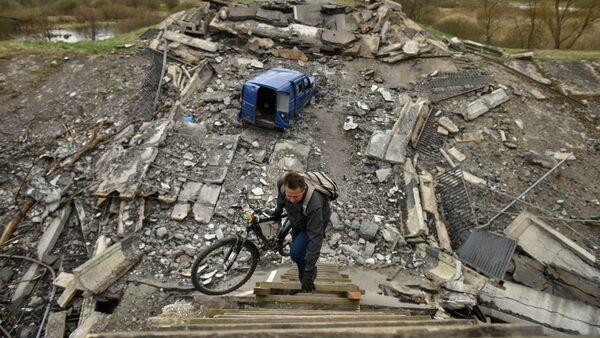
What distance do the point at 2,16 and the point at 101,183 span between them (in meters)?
15.6

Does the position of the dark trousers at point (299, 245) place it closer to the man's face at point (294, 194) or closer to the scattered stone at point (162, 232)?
the man's face at point (294, 194)

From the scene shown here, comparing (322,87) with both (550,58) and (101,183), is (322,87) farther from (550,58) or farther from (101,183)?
(550,58)

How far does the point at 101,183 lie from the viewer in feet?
22.3

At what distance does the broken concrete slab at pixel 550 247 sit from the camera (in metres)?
6.48

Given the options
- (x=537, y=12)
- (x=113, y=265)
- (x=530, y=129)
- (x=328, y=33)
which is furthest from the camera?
(x=537, y=12)

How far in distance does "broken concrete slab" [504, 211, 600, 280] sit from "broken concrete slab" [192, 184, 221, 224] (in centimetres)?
564

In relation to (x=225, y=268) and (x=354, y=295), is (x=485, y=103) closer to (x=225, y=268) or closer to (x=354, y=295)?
(x=354, y=295)

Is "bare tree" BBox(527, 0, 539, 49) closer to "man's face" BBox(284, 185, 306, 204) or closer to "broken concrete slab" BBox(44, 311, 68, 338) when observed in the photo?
"man's face" BBox(284, 185, 306, 204)

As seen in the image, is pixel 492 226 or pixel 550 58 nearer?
pixel 492 226

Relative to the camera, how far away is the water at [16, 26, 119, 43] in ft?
54.3

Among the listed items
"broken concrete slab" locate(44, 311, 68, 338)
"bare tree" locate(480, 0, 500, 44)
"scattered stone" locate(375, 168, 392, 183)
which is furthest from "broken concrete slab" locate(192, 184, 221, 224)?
"bare tree" locate(480, 0, 500, 44)

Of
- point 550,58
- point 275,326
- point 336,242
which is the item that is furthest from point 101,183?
point 550,58

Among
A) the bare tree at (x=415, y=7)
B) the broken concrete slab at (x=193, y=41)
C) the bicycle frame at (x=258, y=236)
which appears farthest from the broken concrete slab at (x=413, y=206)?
the bare tree at (x=415, y=7)

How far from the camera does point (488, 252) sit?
20.8ft
